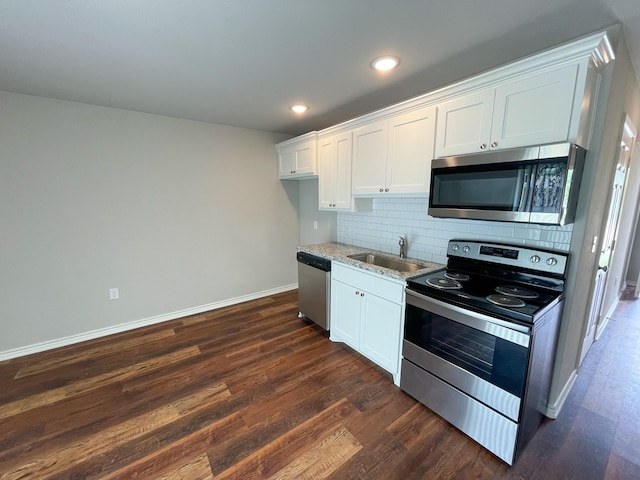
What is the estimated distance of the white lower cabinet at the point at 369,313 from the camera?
2.12 metres

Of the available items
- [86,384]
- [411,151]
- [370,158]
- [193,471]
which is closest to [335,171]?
[370,158]

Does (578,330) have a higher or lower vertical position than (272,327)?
higher

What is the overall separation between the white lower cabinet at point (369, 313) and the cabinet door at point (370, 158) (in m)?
0.81

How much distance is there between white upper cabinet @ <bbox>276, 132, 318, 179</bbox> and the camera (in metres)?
3.19

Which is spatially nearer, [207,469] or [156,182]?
[207,469]

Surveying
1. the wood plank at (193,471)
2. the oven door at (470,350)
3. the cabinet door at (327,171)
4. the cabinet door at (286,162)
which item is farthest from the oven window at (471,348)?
the cabinet door at (286,162)

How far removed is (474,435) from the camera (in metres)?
1.64

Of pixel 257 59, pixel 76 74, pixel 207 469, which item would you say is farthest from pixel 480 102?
pixel 76 74

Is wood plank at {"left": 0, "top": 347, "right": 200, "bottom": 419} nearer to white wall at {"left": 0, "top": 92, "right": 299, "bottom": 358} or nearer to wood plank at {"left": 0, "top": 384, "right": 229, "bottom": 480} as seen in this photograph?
wood plank at {"left": 0, "top": 384, "right": 229, "bottom": 480}

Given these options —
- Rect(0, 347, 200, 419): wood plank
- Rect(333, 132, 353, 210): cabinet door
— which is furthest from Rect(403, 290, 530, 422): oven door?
Rect(0, 347, 200, 419): wood plank

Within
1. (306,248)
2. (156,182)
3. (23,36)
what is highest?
(23,36)

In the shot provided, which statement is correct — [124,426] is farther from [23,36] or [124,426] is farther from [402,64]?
[402,64]

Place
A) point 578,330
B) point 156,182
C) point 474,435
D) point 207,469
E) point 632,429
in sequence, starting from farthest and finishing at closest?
point 156,182 < point 578,330 < point 632,429 < point 474,435 < point 207,469

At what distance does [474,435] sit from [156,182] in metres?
3.69
